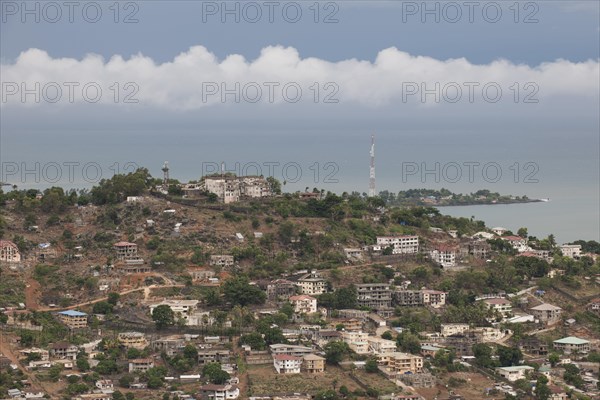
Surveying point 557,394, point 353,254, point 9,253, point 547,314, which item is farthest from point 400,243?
point 557,394

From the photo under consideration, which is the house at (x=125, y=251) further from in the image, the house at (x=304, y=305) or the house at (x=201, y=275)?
the house at (x=304, y=305)

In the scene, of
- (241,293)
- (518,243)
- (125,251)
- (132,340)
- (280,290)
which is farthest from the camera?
(518,243)

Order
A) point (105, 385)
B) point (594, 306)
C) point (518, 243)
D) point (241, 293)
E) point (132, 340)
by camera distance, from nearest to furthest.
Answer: point (105, 385), point (132, 340), point (241, 293), point (594, 306), point (518, 243)

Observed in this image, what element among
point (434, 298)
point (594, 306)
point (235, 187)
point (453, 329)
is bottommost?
point (453, 329)

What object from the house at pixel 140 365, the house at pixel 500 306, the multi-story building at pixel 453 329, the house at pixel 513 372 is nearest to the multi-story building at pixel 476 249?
the house at pixel 500 306

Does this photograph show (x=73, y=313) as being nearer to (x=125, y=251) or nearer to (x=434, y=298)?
(x=125, y=251)

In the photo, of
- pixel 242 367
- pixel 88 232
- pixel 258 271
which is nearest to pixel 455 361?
pixel 242 367

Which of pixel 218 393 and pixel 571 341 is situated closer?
pixel 218 393

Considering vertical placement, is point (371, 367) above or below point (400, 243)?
below

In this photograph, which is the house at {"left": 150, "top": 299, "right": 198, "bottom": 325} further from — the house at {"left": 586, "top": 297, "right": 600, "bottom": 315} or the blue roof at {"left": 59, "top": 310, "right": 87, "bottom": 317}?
the house at {"left": 586, "top": 297, "right": 600, "bottom": 315}
